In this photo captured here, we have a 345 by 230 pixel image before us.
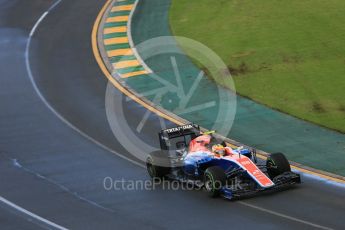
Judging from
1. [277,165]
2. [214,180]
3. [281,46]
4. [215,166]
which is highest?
[281,46]

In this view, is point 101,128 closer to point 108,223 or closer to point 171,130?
point 171,130

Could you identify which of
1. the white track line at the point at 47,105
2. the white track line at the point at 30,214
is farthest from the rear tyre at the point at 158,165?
the white track line at the point at 30,214

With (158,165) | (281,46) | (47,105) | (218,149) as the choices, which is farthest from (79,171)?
(281,46)

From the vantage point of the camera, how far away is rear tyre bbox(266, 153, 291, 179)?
64.5 ft

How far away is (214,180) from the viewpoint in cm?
1897

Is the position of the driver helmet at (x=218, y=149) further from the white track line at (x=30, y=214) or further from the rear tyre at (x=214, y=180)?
the white track line at (x=30, y=214)

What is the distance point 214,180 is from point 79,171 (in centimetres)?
536

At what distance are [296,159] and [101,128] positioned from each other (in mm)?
7466

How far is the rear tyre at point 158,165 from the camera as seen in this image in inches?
833

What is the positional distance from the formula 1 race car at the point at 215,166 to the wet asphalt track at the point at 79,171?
33 cm

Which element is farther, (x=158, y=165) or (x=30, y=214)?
(x=158, y=165)

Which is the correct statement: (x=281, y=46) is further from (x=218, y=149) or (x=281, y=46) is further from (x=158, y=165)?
(x=218, y=149)

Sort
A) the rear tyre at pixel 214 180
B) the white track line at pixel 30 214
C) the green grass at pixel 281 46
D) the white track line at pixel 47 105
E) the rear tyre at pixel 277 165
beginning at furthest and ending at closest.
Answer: the green grass at pixel 281 46 → the rear tyre at pixel 277 165 → the white track line at pixel 47 105 → the rear tyre at pixel 214 180 → the white track line at pixel 30 214

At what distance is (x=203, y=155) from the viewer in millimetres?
20297
